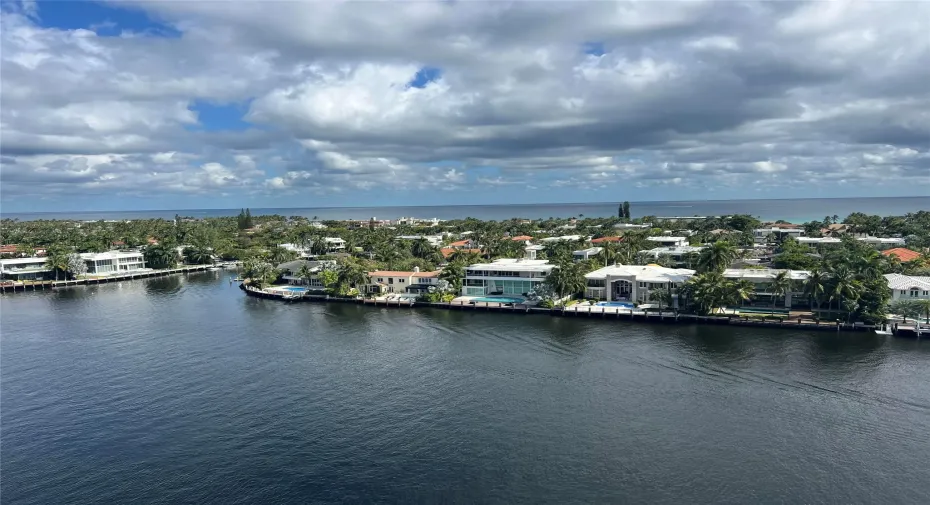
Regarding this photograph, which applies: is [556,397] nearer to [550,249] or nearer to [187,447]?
[187,447]

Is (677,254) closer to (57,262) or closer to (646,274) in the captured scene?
(646,274)

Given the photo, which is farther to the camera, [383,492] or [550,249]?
→ [550,249]

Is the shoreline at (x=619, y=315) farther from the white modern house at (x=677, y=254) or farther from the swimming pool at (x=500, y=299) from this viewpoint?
the white modern house at (x=677, y=254)

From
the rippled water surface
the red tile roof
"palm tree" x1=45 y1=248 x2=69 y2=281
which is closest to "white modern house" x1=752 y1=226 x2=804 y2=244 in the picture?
the red tile roof

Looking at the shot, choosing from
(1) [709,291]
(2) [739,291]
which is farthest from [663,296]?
(2) [739,291]

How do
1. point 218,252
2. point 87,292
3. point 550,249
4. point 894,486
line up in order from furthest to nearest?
1. point 218,252
2. point 550,249
3. point 87,292
4. point 894,486

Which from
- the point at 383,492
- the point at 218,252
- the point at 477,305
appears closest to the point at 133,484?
the point at 383,492

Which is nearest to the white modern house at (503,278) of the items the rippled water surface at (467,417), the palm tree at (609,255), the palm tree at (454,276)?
the palm tree at (454,276)
